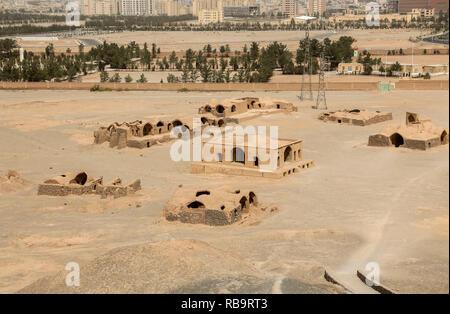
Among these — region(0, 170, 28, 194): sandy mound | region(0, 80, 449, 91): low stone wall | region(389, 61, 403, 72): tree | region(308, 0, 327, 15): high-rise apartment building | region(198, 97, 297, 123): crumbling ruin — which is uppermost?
region(308, 0, 327, 15): high-rise apartment building

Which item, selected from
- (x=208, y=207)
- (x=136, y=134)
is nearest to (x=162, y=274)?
(x=208, y=207)

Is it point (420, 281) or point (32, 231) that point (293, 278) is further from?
point (32, 231)

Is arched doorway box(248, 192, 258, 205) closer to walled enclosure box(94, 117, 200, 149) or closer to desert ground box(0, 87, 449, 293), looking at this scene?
desert ground box(0, 87, 449, 293)

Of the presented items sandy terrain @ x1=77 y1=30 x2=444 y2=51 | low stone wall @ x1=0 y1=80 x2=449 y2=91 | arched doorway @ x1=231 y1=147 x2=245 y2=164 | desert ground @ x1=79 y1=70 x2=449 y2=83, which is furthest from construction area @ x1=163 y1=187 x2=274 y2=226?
sandy terrain @ x1=77 y1=30 x2=444 y2=51

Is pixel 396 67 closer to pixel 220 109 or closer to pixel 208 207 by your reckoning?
pixel 220 109

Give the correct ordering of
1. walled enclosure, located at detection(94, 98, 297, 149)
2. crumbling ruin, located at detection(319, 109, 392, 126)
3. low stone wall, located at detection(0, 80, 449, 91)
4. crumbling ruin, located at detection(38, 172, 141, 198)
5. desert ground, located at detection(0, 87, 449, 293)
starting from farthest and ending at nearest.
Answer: low stone wall, located at detection(0, 80, 449, 91) < crumbling ruin, located at detection(319, 109, 392, 126) < walled enclosure, located at detection(94, 98, 297, 149) < crumbling ruin, located at detection(38, 172, 141, 198) < desert ground, located at detection(0, 87, 449, 293)

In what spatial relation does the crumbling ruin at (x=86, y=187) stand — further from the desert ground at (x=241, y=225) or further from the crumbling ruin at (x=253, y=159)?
the crumbling ruin at (x=253, y=159)
